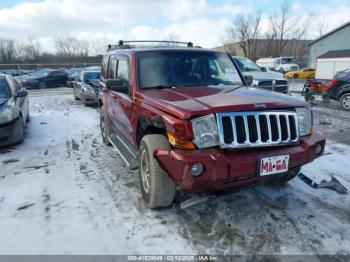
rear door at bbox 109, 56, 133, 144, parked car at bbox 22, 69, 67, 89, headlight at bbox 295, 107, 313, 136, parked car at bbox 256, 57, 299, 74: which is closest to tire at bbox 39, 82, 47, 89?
parked car at bbox 22, 69, 67, 89

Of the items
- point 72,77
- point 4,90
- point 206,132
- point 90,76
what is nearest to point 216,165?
point 206,132

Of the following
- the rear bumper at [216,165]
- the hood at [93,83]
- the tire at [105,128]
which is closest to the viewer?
the rear bumper at [216,165]

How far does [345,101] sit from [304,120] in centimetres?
906

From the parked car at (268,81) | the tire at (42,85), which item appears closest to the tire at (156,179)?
the parked car at (268,81)

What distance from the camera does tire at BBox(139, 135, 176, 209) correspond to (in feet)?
9.98

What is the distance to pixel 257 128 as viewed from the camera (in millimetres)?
2896

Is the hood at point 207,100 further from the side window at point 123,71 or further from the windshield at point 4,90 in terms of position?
the windshield at point 4,90

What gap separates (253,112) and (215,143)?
20.7 inches

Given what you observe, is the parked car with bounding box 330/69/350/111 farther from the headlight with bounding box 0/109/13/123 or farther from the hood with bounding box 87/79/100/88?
the headlight with bounding box 0/109/13/123

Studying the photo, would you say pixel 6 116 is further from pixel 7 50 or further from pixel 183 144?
pixel 7 50

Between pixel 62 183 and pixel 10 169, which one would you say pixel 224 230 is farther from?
pixel 10 169

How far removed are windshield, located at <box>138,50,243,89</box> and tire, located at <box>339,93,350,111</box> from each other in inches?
327

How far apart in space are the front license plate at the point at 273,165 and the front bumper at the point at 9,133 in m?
5.26

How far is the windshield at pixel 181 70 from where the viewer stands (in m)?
3.93
